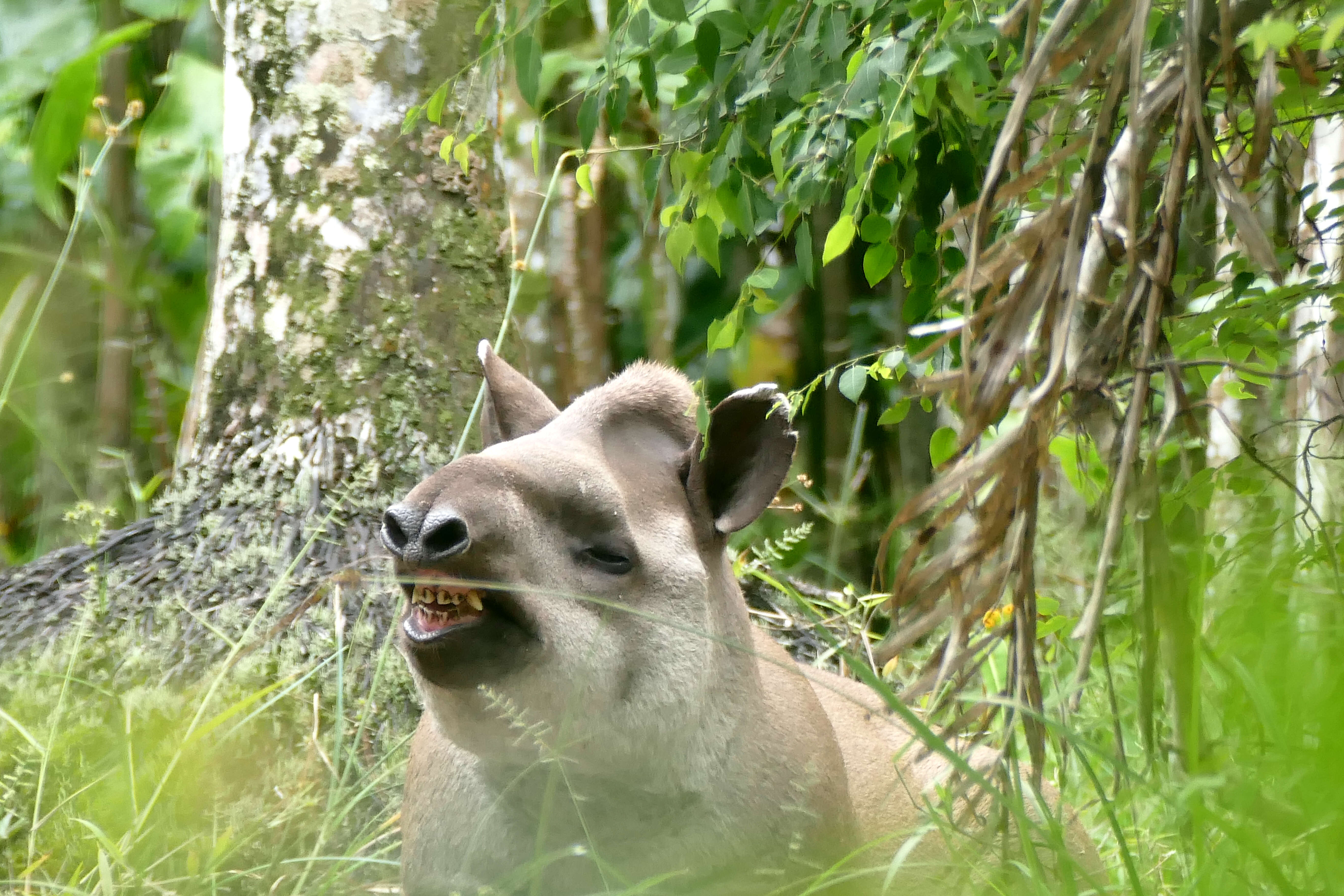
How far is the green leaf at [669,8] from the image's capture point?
1.93 m

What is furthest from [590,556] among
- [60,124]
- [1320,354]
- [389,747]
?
[60,124]

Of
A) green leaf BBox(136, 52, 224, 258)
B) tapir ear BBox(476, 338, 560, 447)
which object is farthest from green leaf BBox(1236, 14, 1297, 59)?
green leaf BBox(136, 52, 224, 258)

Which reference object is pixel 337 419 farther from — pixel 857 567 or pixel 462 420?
pixel 857 567

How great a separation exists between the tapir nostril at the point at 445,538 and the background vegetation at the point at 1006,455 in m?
0.52

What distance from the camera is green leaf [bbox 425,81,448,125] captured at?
2.33m

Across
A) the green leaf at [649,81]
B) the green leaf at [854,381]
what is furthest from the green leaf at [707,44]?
the green leaf at [854,381]

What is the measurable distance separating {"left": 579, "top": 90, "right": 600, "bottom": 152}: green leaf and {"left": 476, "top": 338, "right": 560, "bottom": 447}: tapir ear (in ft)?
2.29

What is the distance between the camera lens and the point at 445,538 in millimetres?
2129

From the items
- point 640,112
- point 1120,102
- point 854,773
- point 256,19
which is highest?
point 640,112

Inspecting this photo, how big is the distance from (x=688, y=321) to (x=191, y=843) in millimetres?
5005

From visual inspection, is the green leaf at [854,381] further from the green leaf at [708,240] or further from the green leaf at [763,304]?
the green leaf at [708,240]

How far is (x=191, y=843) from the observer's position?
2.62m

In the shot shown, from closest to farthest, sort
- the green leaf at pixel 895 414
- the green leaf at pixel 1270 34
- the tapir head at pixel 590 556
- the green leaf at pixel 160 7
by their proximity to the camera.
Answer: the green leaf at pixel 1270 34 → the tapir head at pixel 590 556 → the green leaf at pixel 895 414 → the green leaf at pixel 160 7

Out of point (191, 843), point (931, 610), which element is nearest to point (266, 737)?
point (191, 843)
